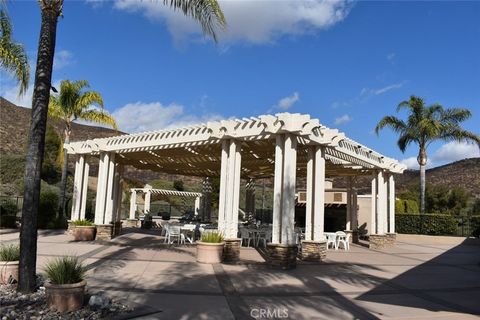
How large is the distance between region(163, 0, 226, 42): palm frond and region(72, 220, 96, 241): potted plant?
427 inches

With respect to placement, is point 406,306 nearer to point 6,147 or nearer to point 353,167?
point 353,167

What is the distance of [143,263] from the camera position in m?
11.1

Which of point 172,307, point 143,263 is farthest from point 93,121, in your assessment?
point 172,307

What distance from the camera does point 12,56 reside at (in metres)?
14.2

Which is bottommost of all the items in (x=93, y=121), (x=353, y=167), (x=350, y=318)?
(x=350, y=318)

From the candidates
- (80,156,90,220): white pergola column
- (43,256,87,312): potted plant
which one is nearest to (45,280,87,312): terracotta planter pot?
(43,256,87,312): potted plant

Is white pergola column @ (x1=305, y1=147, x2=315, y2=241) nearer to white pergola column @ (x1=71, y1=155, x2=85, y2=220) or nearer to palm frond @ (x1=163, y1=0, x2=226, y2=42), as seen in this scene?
palm frond @ (x1=163, y1=0, x2=226, y2=42)

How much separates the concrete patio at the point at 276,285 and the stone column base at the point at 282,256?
0.31 metres

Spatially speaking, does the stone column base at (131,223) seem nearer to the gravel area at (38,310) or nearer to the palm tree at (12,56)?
the palm tree at (12,56)

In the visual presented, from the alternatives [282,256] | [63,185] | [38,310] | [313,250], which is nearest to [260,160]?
[313,250]

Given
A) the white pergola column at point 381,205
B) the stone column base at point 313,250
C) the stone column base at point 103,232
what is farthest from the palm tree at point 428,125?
the stone column base at point 103,232

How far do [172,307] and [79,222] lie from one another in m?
11.4

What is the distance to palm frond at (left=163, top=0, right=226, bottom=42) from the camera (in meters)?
8.59

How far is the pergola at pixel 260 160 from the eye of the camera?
464 inches
